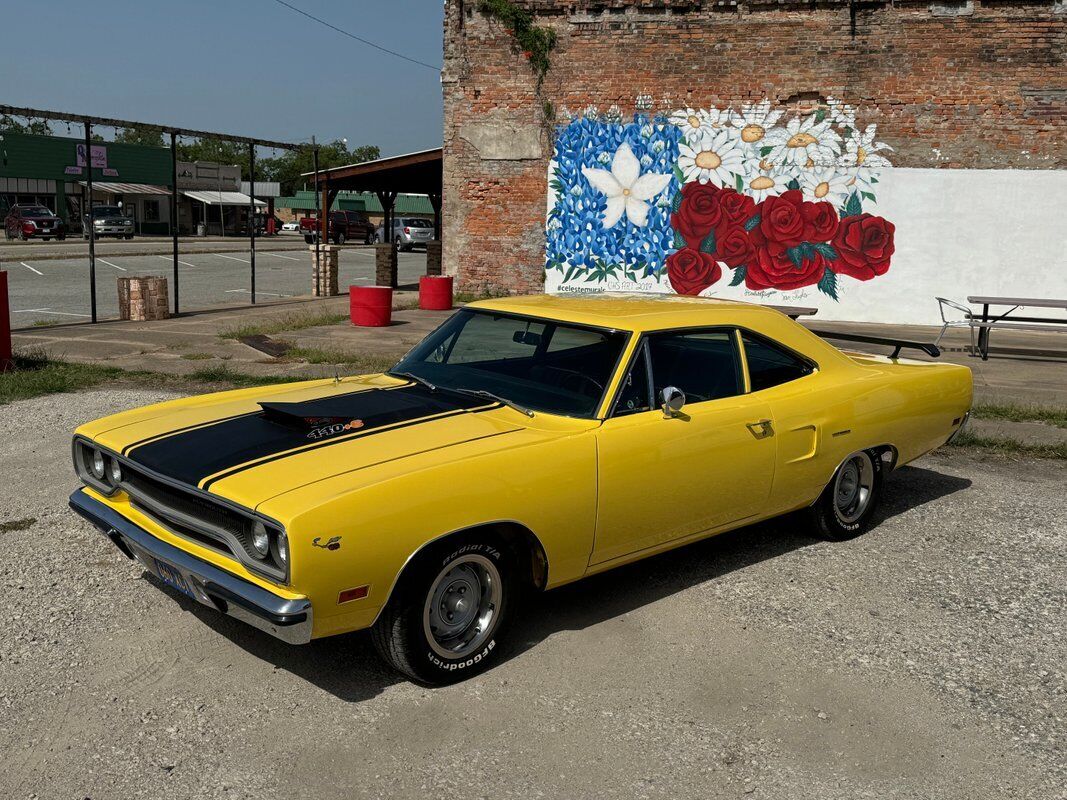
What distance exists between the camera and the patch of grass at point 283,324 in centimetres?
1401

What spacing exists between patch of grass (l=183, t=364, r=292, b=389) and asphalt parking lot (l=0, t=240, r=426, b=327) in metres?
6.06

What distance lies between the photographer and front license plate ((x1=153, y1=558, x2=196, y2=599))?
376cm

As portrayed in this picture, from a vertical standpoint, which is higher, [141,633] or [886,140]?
[886,140]

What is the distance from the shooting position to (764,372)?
5238mm

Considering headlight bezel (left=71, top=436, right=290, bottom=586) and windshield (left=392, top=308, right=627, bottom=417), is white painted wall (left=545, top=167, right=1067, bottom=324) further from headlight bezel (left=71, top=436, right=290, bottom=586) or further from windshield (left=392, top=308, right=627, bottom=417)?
headlight bezel (left=71, top=436, right=290, bottom=586)

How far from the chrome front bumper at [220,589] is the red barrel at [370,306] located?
11.0 metres

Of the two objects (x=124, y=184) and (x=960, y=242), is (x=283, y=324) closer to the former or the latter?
(x=960, y=242)

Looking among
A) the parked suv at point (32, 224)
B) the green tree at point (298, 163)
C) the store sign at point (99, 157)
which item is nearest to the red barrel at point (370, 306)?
the parked suv at point (32, 224)

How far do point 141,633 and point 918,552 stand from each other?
161 inches

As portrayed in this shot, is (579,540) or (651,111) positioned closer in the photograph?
(579,540)

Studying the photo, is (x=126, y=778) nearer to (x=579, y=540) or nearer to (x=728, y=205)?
(x=579, y=540)

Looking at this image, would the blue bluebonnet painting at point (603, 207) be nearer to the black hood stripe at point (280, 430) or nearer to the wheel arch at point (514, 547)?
the black hood stripe at point (280, 430)

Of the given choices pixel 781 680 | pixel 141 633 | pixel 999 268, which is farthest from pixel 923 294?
pixel 141 633

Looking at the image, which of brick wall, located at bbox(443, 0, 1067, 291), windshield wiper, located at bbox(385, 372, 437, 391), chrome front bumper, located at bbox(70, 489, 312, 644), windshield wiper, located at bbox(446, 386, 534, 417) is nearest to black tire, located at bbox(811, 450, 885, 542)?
windshield wiper, located at bbox(446, 386, 534, 417)
